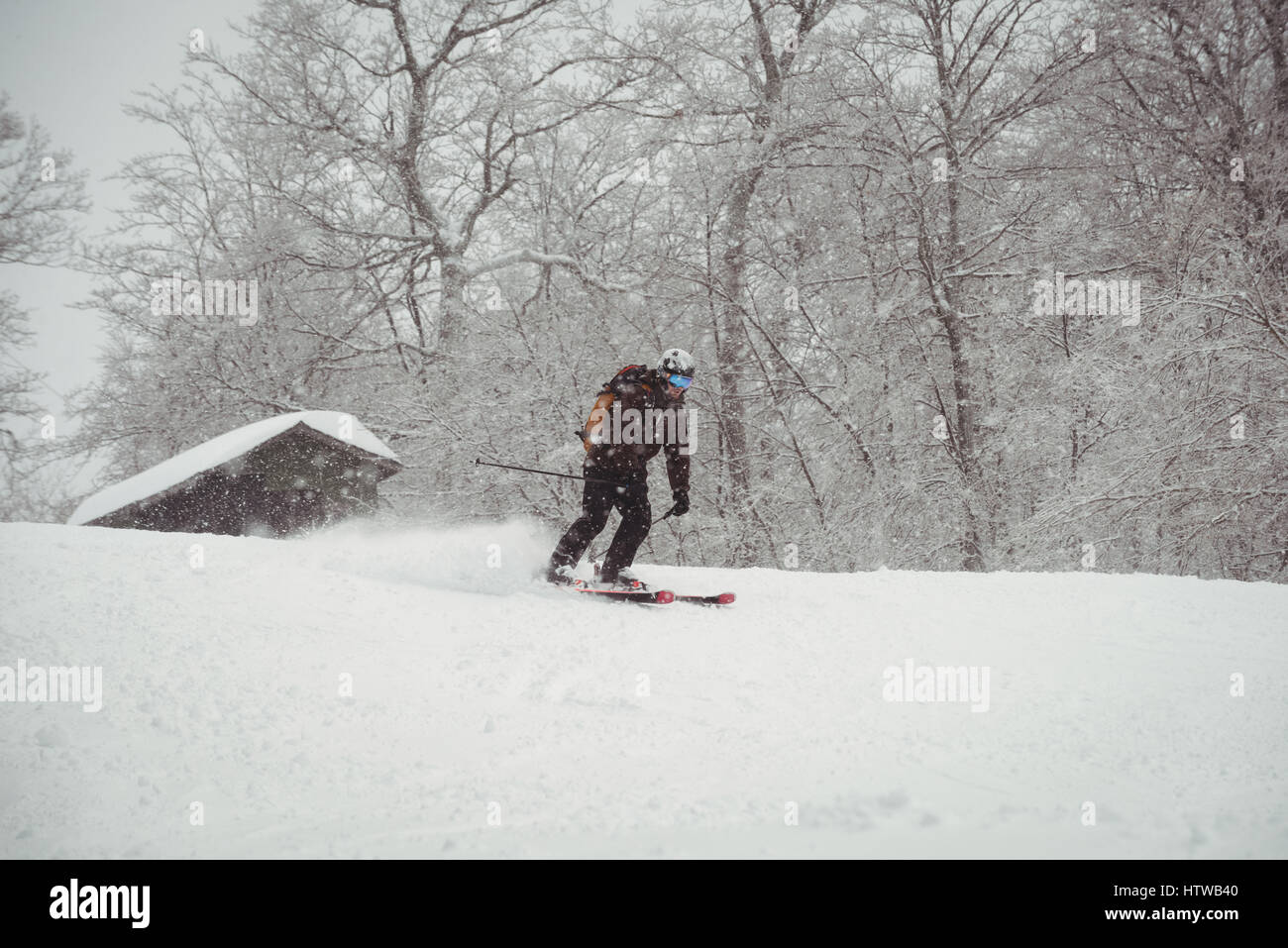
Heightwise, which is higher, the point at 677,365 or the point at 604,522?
the point at 677,365

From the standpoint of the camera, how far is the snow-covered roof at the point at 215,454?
30.3 ft

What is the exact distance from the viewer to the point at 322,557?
20.1ft

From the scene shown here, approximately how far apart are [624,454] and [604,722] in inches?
129

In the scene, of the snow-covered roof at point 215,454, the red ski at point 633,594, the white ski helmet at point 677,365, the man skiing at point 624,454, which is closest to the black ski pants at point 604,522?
the man skiing at point 624,454

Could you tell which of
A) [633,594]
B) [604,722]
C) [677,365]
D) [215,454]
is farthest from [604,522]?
[215,454]

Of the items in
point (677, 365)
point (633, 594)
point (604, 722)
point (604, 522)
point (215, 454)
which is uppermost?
point (677, 365)

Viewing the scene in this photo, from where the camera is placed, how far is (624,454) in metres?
6.34

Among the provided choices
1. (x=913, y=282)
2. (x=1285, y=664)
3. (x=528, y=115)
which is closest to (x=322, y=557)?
(x=1285, y=664)

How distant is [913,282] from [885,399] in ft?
6.60

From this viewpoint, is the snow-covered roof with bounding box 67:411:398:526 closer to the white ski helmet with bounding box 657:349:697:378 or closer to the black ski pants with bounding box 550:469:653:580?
the black ski pants with bounding box 550:469:653:580

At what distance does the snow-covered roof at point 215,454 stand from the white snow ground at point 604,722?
140 inches

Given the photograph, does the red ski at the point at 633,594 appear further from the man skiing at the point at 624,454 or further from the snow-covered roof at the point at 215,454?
the snow-covered roof at the point at 215,454

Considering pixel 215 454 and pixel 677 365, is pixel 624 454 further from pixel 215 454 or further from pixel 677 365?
pixel 215 454

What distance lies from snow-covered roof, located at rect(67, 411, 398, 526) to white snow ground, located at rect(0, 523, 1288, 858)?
355cm
